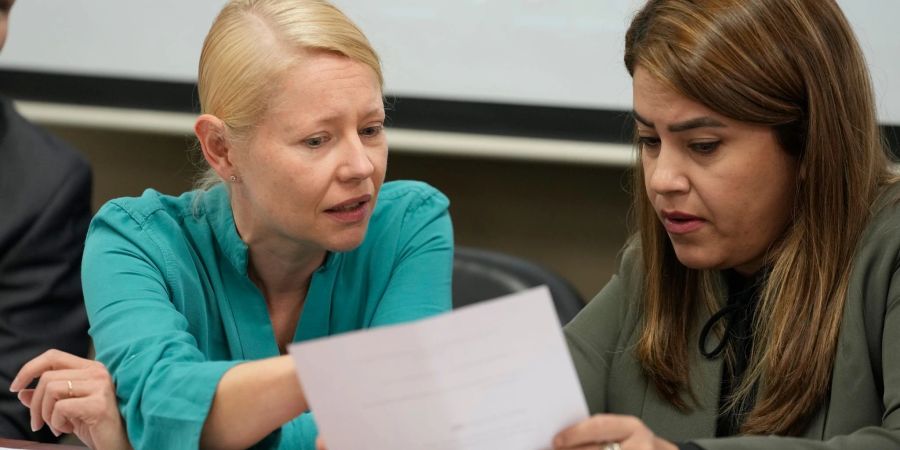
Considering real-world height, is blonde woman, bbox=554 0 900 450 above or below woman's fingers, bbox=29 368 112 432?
above

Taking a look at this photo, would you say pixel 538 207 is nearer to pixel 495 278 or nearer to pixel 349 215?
pixel 495 278

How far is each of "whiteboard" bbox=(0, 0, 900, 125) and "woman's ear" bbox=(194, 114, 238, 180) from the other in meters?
1.20

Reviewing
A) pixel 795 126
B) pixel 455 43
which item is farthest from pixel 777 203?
pixel 455 43

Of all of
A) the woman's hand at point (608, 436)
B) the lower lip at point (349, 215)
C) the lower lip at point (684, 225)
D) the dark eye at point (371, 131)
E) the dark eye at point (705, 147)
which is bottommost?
the woman's hand at point (608, 436)

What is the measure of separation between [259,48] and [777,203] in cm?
71

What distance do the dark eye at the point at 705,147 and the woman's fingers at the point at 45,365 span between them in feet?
2.68

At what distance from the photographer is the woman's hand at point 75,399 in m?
1.44

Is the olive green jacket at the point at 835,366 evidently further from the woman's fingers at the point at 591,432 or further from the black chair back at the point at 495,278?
the black chair back at the point at 495,278

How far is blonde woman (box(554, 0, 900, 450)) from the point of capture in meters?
1.39

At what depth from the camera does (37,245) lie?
2.24 metres

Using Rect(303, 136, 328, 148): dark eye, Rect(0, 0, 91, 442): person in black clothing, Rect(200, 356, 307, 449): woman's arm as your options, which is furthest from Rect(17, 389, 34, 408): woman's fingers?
Rect(0, 0, 91, 442): person in black clothing

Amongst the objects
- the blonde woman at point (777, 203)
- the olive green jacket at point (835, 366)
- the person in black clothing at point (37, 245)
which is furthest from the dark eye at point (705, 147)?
the person in black clothing at point (37, 245)

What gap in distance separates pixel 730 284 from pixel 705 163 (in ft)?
0.82

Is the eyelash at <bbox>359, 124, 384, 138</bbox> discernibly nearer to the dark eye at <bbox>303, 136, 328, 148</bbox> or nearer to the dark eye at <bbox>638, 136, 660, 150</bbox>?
the dark eye at <bbox>303, 136, 328, 148</bbox>
